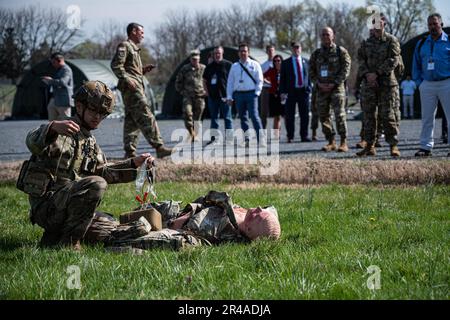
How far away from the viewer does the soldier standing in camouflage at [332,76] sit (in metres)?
11.5

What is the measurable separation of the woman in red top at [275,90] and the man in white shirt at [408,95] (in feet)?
35.4

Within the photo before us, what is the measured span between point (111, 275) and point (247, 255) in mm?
1059

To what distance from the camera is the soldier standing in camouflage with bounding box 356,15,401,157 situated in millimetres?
10477

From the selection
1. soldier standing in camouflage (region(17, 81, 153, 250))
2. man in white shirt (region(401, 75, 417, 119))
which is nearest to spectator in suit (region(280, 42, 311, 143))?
soldier standing in camouflage (region(17, 81, 153, 250))

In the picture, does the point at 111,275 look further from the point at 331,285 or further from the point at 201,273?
the point at 331,285

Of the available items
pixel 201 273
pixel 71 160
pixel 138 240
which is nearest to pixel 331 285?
pixel 201 273

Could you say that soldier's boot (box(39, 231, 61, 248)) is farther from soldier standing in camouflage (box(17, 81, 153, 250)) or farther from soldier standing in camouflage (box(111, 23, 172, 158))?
soldier standing in camouflage (box(111, 23, 172, 158))

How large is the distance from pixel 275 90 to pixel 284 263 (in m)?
12.2

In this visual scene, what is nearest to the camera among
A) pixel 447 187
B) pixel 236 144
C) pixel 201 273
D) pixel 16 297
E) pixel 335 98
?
pixel 16 297

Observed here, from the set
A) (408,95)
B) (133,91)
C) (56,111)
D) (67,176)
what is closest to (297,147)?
(133,91)

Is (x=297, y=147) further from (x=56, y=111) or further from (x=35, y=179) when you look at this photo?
(x=35, y=179)

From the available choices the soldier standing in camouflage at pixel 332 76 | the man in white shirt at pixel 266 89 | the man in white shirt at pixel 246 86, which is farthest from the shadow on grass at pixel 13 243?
the man in white shirt at pixel 266 89

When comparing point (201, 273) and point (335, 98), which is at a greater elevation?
point (335, 98)

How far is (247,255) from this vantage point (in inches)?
181
